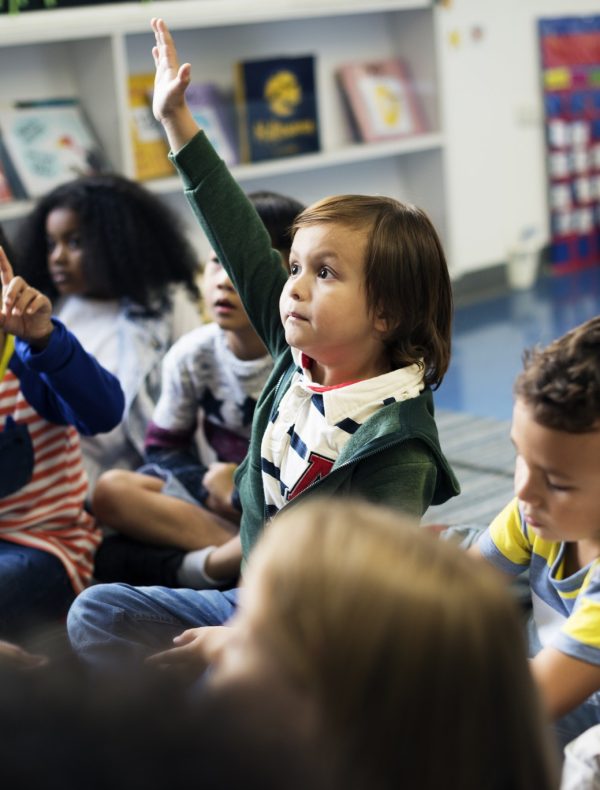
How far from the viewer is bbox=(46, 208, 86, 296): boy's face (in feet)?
7.24

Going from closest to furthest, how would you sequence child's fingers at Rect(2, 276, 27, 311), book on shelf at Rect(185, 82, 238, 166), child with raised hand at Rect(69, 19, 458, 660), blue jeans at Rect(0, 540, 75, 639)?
child with raised hand at Rect(69, 19, 458, 660), child's fingers at Rect(2, 276, 27, 311), blue jeans at Rect(0, 540, 75, 639), book on shelf at Rect(185, 82, 238, 166)

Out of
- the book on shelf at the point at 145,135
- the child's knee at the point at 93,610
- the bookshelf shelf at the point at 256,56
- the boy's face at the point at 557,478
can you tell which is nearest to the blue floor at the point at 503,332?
the bookshelf shelf at the point at 256,56

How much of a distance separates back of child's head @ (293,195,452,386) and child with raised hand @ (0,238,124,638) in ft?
1.35

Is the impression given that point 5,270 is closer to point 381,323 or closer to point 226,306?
point 226,306

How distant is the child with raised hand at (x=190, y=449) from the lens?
179cm

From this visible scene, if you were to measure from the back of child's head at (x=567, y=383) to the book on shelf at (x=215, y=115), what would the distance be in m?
2.70

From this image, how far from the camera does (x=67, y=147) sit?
3.23 metres

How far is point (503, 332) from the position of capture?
152 inches

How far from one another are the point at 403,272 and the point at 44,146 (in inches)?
84.5

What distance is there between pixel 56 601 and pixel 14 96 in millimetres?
2086

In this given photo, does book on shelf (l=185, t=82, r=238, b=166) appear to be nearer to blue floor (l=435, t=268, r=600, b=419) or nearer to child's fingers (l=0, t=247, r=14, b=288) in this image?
blue floor (l=435, t=268, r=600, b=419)

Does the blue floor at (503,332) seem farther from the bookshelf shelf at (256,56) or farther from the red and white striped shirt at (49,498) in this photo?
the red and white striped shirt at (49,498)

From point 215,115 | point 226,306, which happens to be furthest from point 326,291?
point 215,115

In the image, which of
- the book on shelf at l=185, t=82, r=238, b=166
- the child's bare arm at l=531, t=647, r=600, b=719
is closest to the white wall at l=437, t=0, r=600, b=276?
the book on shelf at l=185, t=82, r=238, b=166
